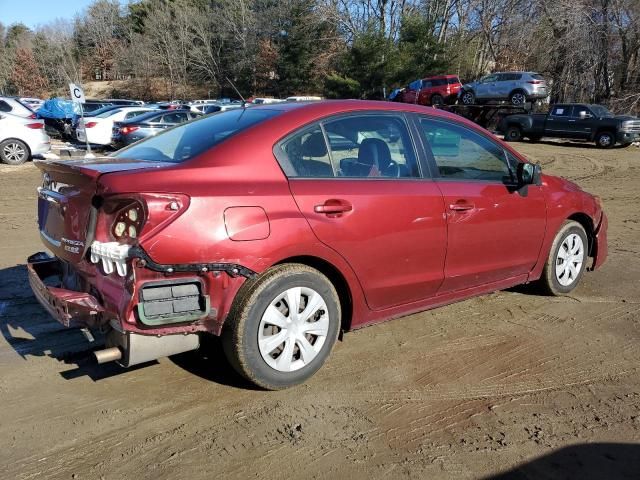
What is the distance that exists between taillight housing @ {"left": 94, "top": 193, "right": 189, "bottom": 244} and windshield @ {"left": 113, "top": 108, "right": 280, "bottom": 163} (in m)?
0.45

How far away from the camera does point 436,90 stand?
30141mm

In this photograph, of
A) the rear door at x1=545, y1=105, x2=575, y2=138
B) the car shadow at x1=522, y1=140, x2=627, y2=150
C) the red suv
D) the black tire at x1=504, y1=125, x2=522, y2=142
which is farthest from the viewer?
the red suv

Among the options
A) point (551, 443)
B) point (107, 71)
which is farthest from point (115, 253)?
point (107, 71)

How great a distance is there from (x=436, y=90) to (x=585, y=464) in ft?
96.3

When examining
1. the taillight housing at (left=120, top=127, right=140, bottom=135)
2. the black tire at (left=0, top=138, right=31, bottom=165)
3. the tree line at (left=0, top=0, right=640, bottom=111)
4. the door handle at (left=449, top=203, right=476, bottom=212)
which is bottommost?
the door handle at (left=449, top=203, right=476, bottom=212)

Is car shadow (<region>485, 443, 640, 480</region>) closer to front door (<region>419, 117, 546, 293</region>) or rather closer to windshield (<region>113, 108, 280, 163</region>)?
front door (<region>419, 117, 546, 293</region>)

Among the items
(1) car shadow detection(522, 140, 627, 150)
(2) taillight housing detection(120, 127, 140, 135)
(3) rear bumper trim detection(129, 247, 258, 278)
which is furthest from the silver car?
(3) rear bumper trim detection(129, 247, 258, 278)

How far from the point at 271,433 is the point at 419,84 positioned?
1181 inches

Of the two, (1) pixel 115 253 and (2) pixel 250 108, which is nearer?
(1) pixel 115 253

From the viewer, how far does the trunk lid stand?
3.04 meters

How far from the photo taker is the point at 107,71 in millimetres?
73312

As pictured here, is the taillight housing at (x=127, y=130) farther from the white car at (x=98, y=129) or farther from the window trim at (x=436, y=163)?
the window trim at (x=436, y=163)

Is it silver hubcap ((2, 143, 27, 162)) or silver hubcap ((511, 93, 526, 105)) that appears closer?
silver hubcap ((2, 143, 27, 162))

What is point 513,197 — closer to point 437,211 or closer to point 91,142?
point 437,211
